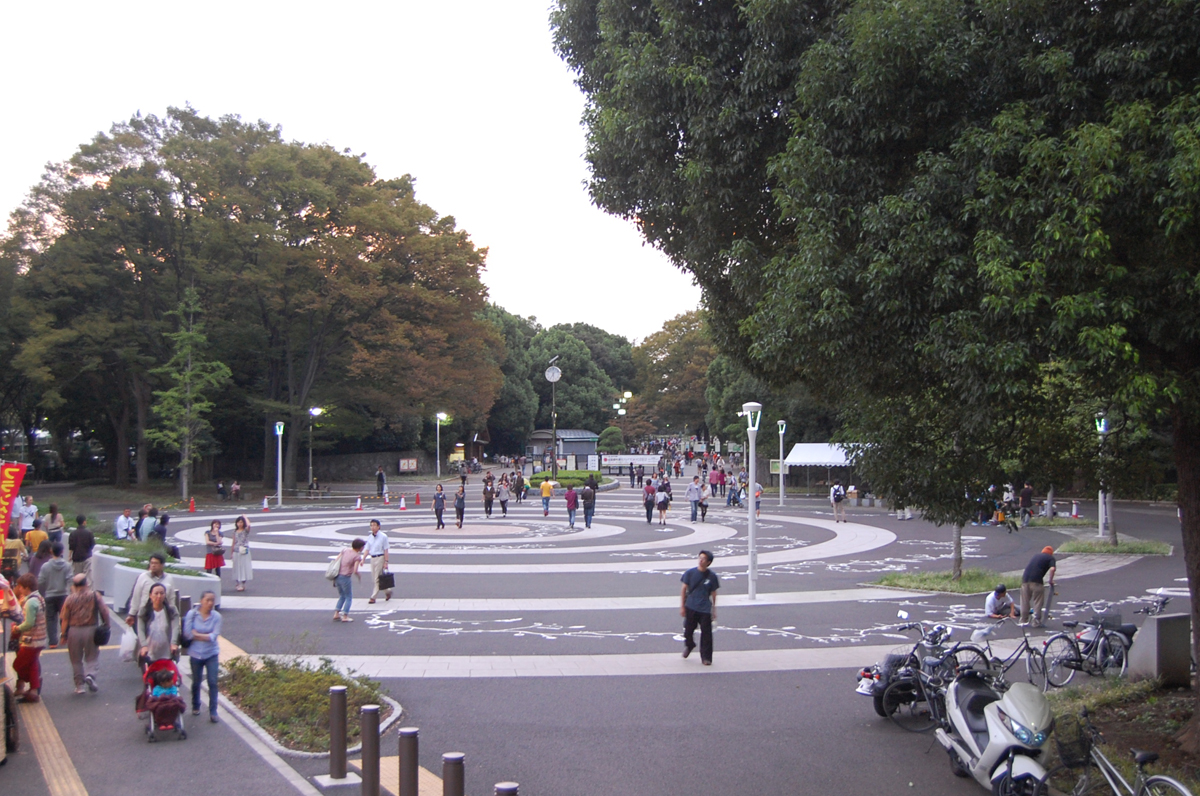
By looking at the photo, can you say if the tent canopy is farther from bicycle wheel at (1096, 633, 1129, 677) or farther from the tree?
bicycle wheel at (1096, 633, 1129, 677)

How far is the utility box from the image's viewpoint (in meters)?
9.70

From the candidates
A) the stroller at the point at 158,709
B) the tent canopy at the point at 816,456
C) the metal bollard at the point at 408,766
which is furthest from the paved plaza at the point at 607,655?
the tent canopy at the point at 816,456

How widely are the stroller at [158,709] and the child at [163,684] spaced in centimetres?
1

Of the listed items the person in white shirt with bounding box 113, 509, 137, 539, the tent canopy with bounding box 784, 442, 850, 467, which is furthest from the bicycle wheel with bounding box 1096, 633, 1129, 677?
the tent canopy with bounding box 784, 442, 850, 467

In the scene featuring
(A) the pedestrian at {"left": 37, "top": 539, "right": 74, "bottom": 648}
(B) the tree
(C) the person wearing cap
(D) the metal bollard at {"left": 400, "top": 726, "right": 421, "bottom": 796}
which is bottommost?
(C) the person wearing cap

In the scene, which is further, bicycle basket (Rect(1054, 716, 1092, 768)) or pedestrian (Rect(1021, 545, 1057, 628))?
pedestrian (Rect(1021, 545, 1057, 628))

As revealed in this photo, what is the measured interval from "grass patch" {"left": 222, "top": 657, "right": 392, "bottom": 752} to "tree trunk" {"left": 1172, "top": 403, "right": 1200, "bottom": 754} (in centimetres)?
758

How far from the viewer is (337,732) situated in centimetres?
707

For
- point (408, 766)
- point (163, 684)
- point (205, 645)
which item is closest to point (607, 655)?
point (205, 645)

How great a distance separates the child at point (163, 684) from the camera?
27.2ft

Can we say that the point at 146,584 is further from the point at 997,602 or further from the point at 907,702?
the point at 997,602

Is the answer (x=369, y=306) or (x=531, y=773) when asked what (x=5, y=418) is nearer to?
(x=369, y=306)

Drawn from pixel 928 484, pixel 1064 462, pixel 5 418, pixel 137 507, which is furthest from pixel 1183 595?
pixel 5 418

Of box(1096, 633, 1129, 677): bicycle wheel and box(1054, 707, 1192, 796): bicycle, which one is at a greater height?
box(1054, 707, 1192, 796): bicycle
